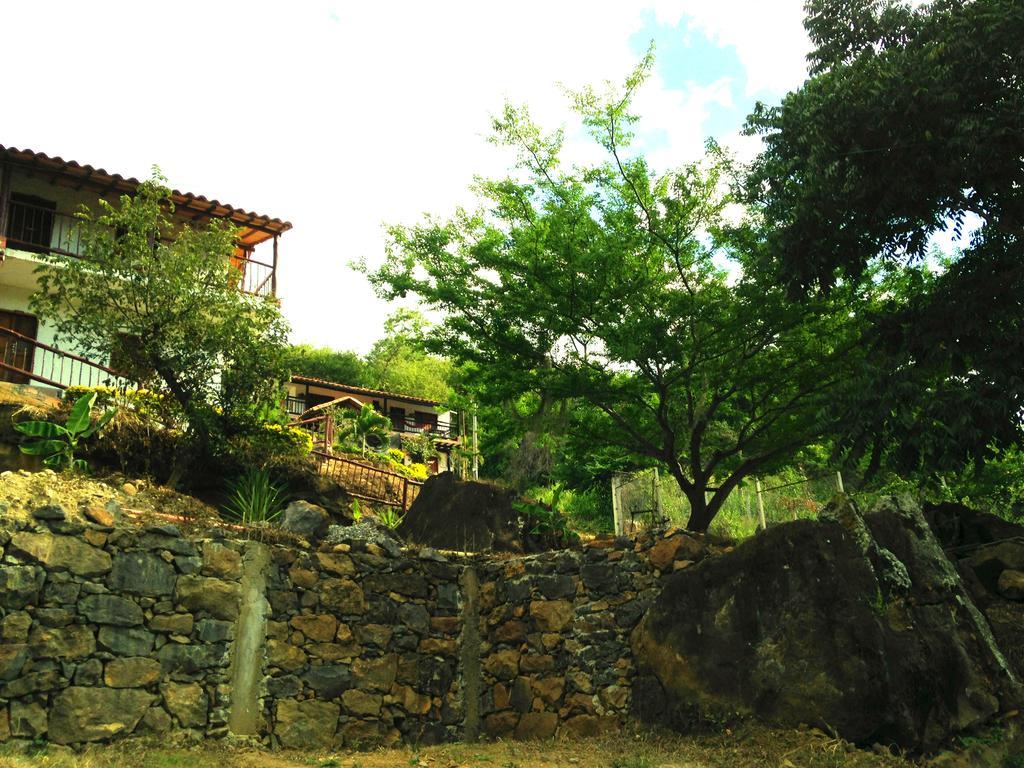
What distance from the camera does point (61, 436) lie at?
34.3 ft

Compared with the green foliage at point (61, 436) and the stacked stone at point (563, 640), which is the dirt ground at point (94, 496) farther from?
the stacked stone at point (563, 640)

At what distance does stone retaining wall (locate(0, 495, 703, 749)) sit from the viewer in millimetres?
6883

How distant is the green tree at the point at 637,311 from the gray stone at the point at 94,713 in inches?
259

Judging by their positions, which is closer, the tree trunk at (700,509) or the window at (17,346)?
the tree trunk at (700,509)

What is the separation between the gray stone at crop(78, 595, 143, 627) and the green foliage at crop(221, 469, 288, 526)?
2.67 meters

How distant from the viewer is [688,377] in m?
11.7

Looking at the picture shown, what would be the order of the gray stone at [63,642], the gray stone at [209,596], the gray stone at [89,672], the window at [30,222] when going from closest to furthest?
1. the gray stone at [63,642]
2. the gray stone at [89,672]
3. the gray stone at [209,596]
4. the window at [30,222]

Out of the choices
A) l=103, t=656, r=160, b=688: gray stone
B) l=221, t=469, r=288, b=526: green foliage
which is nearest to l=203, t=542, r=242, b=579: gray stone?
l=103, t=656, r=160, b=688: gray stone

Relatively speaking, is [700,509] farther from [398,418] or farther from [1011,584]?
[398,418]

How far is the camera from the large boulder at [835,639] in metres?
6.48

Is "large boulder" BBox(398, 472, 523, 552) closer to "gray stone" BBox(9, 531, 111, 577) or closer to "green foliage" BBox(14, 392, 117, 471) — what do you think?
"gray stone" BBox(9, 531, 111, 577)

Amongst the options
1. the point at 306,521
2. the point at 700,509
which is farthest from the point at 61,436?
the point at 700,509

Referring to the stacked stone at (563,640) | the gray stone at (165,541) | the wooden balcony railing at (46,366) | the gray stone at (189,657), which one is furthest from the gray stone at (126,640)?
the wooden balcony railing at (46,366)

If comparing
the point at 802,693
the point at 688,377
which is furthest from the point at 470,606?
the point at 688,377
